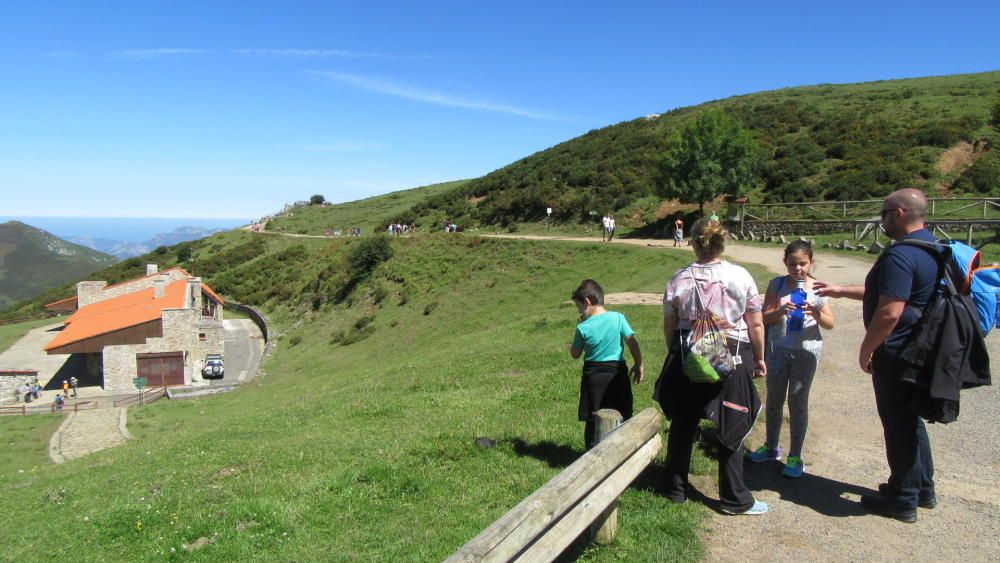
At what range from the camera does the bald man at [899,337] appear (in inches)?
170

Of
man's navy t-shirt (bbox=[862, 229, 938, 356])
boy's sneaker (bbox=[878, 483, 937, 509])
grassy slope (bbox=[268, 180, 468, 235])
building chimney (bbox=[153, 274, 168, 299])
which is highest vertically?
grassy slope (bbox=[268, 180, 468, 235])

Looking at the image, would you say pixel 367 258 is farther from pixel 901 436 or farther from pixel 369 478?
pixel 901 436

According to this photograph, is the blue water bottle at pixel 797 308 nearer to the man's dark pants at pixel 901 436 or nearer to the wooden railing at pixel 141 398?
the man's dark pants at pixel 901 436

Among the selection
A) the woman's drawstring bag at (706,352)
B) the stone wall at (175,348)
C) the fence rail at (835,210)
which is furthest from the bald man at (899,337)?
the stone wall at (175,348)

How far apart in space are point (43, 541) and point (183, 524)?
6.32ft

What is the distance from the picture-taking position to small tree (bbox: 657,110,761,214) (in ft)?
119

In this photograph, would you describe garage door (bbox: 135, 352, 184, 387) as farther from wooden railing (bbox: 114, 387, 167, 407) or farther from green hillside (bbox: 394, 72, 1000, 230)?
green hillside (bbox: 394, 72, 1000, 230)

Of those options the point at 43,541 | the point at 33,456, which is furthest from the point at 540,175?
the point at 43,541

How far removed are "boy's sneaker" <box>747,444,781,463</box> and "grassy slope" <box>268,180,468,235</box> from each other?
6632 centimetres

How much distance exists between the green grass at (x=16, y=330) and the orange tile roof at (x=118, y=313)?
5834mm

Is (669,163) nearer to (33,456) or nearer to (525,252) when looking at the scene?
(525,252)

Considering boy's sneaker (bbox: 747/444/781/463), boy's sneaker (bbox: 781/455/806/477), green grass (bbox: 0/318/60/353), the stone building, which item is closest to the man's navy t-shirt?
boy's sneaker (bbox: 781/455/806/477)

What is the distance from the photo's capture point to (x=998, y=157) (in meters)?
38.3

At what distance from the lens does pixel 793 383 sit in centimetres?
556
